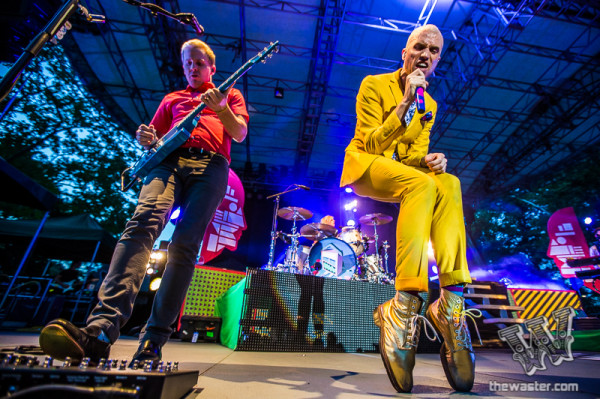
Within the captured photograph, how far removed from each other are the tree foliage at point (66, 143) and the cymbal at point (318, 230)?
10.2 metres

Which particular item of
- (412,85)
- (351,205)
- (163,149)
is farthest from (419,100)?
(351,205)

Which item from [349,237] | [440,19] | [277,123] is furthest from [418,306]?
[277,123]

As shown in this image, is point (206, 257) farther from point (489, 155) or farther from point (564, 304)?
point (489, 155)

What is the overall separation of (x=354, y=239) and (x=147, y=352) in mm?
6506

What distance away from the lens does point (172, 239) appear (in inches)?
61.9

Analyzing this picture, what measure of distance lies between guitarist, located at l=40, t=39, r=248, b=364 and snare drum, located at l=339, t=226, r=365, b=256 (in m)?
5.64

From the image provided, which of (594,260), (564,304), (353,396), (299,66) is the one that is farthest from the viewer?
(299,66)

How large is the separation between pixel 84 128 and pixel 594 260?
16795 mm

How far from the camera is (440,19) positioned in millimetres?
8812

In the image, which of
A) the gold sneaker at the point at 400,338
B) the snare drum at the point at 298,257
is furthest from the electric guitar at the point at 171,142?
the snare drum at the point at 298,257

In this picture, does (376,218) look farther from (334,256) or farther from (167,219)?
(167,219)

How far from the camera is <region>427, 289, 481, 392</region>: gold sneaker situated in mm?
1198

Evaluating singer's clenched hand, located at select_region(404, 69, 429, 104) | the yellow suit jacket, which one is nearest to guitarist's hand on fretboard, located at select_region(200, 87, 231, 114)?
the yellow suit jacket

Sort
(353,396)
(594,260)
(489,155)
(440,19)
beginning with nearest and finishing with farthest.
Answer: (353,396) < (594,260) < (440,19) < (489,155)
